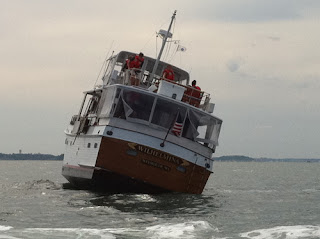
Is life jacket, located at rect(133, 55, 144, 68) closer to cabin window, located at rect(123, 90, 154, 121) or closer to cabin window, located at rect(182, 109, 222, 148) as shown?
cabin window, located at rect(123, 90, 154, 121)

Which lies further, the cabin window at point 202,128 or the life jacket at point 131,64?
the life jacket at point 131,64

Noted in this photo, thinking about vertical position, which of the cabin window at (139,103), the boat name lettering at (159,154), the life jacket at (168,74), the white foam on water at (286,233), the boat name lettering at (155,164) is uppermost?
the life jacket at (168,74)

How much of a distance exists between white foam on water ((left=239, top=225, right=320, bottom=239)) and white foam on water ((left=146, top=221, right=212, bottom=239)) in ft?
4.11

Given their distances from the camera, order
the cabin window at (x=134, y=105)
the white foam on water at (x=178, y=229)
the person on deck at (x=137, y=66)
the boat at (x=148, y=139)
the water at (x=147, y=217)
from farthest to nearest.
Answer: the person on deck at (x=137, y=66) < the cabin window at (x=134, y=105) < the boat at (x=148, y=139) < the water at (x=147, y=217) < the white foam on water at (x=178, y=229)

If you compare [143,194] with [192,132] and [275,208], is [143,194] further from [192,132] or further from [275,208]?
[275,208]

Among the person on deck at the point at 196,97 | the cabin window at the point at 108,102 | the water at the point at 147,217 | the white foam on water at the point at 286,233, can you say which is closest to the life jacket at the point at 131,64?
the cabin window at the point at 108,102

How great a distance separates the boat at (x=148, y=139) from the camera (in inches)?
874

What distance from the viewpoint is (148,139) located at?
73.6ft

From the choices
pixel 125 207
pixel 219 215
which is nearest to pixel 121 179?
pixel 125 207

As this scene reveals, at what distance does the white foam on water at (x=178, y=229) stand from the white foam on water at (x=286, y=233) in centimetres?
125

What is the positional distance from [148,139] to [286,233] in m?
7.82

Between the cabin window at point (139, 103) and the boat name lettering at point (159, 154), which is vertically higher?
the cabin window at point (139, 103)

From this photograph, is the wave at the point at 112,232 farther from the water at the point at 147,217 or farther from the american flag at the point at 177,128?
the american flag at the point at 177,128

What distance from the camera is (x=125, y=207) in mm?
19891
